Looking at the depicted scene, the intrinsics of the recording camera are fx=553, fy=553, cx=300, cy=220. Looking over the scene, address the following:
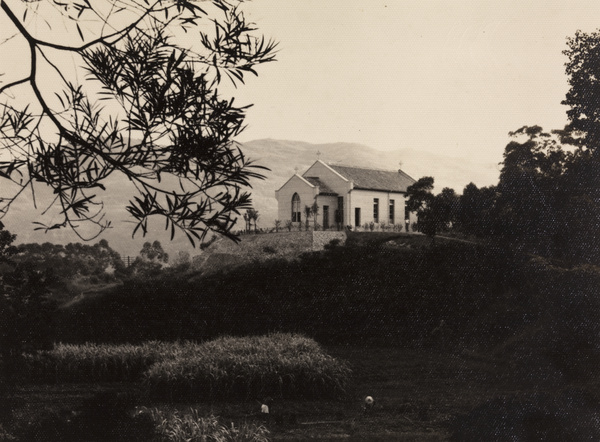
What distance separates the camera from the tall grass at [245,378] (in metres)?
10.3

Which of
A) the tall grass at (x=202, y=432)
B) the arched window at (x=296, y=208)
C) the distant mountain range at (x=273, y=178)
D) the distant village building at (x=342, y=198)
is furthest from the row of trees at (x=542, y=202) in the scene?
the distant mountain range at (x=273, y=178)

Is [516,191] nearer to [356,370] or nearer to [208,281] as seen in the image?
[356,370]

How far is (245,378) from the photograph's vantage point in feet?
34.2

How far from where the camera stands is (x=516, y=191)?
15102 millimetres

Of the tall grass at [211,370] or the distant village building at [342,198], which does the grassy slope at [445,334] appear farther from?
the distant village building at [342,198]

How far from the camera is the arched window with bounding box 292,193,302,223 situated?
23.6m

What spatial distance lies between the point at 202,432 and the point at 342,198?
16.5 m

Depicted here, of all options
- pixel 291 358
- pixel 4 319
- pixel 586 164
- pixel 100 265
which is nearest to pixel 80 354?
pixel 291 358

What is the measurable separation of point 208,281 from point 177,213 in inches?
656

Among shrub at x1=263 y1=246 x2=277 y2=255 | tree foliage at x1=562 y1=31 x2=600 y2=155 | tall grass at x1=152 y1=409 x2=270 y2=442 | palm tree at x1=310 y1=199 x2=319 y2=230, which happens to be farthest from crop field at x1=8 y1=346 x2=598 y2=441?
palm tree at x1=310 y1=199 x2=319 y2=230

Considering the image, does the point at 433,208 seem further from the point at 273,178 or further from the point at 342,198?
the point at 273,178

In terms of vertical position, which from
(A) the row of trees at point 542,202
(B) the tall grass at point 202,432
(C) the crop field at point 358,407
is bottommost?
(C) the crop field at point 358,407

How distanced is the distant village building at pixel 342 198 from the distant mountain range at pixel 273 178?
10.7 ft

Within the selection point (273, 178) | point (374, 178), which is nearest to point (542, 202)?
point (374, 178)
